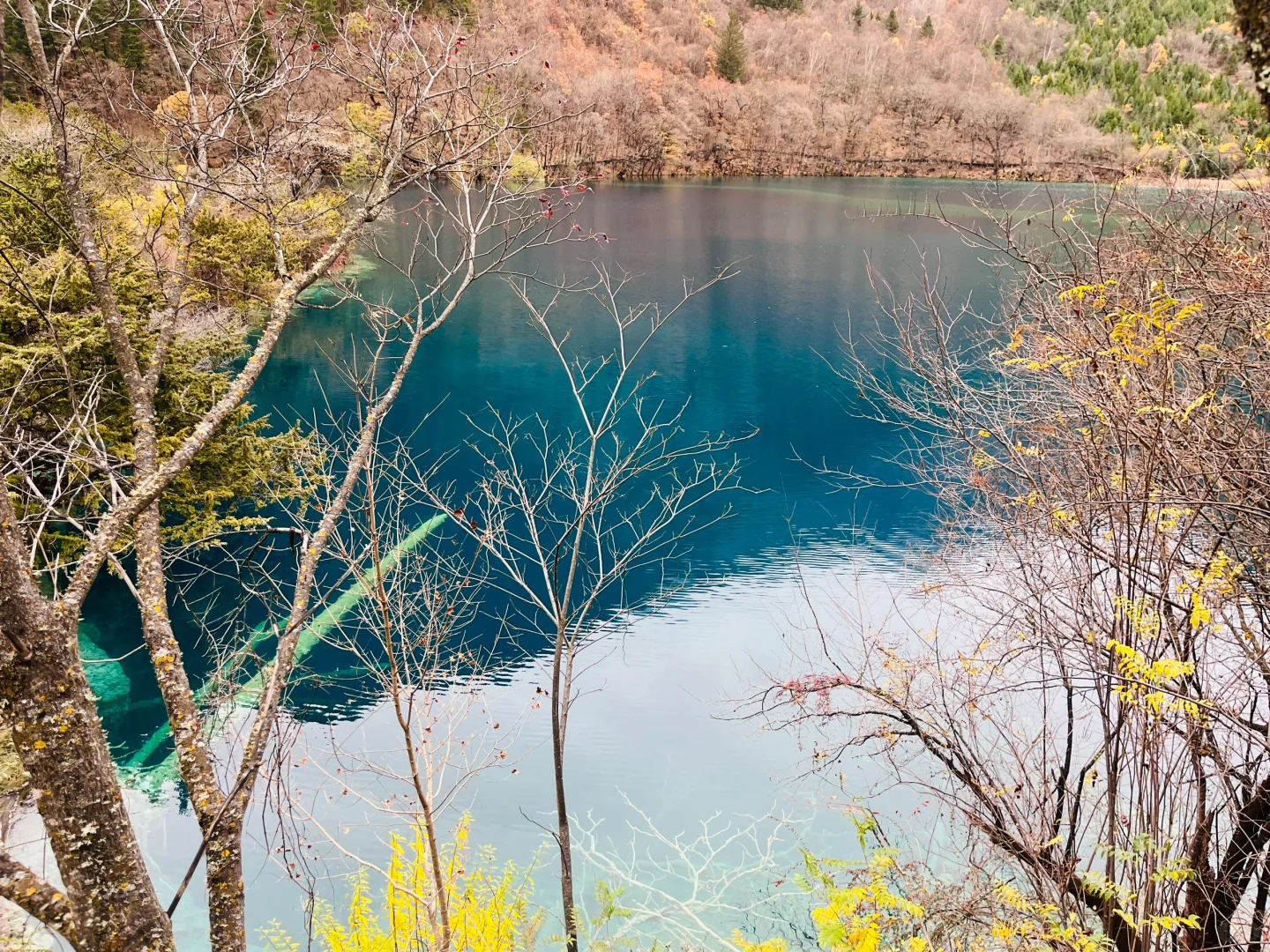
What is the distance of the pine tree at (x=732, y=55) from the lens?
54.6 metres

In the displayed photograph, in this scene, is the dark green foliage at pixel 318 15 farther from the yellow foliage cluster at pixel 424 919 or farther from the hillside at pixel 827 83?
the hillside at pixel 827 83

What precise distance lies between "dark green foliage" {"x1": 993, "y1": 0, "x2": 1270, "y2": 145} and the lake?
185cm

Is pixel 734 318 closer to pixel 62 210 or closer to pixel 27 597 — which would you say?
pixel 62 210

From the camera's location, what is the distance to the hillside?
A: 3022 cm

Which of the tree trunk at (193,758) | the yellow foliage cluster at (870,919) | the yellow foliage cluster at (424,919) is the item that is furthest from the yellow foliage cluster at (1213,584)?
the yellow foliage cluster at (424,919)

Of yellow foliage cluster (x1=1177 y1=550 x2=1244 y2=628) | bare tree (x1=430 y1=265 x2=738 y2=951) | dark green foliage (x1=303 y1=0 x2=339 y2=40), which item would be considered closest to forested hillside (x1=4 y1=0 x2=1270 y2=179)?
bare tree (x1=430 y1=265 x2=738 y2=951)

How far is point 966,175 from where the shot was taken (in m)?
40.8

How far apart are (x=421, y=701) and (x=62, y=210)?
24.9 feet

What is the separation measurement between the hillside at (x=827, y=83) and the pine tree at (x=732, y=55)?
656 millimetres

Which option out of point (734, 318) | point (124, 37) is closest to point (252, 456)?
point (734, 318)

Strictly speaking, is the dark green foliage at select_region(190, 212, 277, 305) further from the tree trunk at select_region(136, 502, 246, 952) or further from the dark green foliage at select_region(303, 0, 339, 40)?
the tree trunk at select_region(136, 502, 246, 952)

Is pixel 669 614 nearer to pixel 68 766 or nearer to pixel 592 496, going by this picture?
pixel 592 496

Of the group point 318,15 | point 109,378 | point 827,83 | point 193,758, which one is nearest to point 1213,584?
point 193,758

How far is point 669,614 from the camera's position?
938 cm
